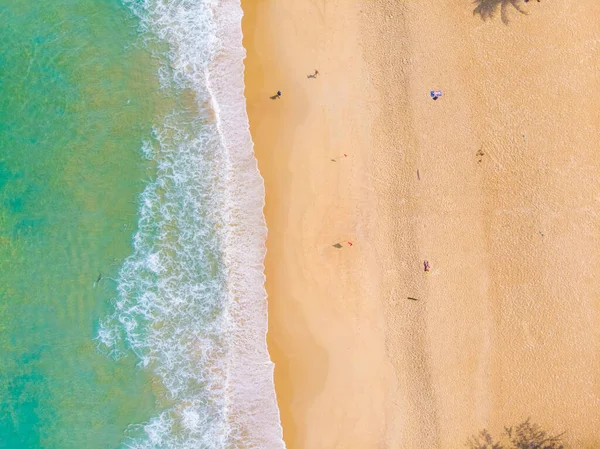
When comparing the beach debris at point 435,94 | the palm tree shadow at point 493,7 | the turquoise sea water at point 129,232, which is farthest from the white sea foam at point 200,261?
the palm tree shadow at point 493,7

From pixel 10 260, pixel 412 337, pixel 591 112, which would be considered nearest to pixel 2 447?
pixel 10 260

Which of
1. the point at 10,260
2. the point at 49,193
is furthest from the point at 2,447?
the point at 49,193

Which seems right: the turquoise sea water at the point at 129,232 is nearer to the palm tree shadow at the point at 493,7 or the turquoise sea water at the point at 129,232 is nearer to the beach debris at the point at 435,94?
the beach debris at the point at 435,94

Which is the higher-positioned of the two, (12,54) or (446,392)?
(12,54)

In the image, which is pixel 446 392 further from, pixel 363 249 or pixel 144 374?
pixel 144 374

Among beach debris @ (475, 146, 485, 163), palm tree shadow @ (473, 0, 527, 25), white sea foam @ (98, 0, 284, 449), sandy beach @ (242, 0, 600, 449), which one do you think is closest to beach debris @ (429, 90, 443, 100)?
sandy beach @ (242, 0, 600, 449)

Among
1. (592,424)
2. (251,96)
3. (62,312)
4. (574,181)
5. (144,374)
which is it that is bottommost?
(592,424)
